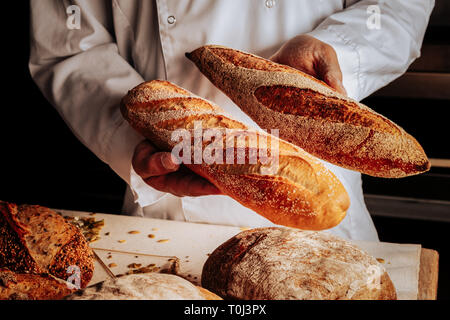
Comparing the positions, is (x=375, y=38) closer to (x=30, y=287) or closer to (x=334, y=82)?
(x=334, y=82)

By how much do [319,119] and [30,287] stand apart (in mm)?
350

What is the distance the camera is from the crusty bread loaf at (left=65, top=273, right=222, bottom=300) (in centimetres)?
44

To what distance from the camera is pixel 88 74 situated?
807 mm

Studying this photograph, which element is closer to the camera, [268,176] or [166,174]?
[268,176]

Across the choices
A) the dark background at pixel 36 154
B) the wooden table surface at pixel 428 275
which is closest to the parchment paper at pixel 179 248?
the wooden table surface at pixel 428 275

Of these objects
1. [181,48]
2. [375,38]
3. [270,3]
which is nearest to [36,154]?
[181,48]

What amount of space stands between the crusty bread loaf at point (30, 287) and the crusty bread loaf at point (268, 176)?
0.67 feet

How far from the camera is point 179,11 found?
0.73 meters

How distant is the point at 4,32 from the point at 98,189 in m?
0.49

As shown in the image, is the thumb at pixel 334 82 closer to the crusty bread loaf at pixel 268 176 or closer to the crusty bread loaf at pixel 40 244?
the crusty bread loaf at pixel 268 176

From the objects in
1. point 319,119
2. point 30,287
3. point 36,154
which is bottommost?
point 36,154

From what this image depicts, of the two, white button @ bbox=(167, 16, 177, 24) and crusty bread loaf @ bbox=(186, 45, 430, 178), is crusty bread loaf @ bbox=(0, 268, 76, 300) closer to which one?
crusty bread loaf @ bbox=(186, 45, 430, 178)

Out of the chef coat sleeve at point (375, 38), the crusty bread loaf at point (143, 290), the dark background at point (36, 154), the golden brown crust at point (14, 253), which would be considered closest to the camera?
the crusty bread loaf at point (143, 290)

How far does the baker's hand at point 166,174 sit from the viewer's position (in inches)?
24.1
